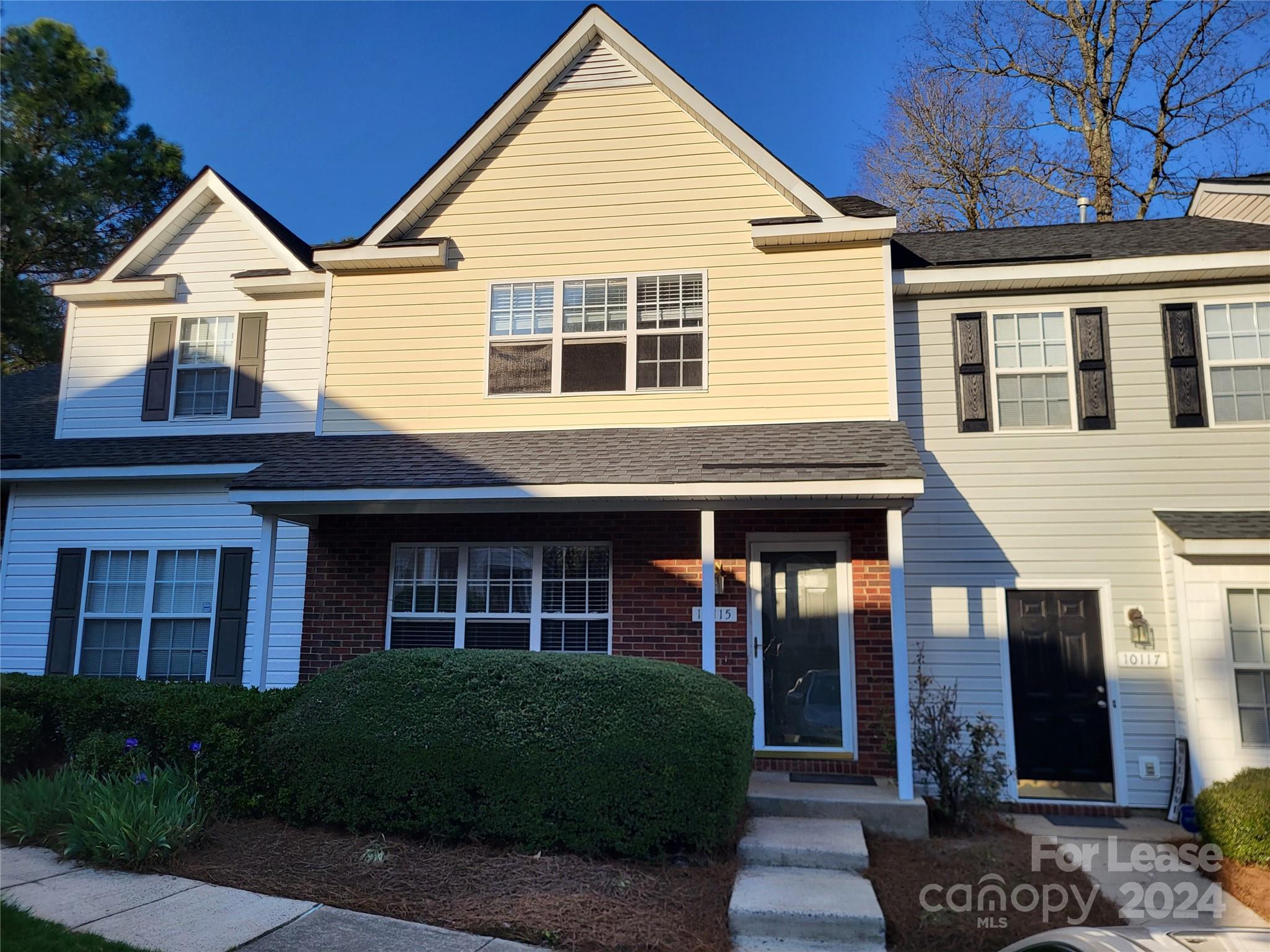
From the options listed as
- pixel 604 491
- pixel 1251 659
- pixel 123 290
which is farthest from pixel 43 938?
pixel 1251 659

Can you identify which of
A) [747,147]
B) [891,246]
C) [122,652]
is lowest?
[122,652]

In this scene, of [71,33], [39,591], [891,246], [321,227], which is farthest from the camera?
[321,227]

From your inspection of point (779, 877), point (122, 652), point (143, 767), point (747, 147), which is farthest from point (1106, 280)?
point (122, 652)

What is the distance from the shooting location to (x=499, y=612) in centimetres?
948

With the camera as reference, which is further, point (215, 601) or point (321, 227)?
point (321, 227)

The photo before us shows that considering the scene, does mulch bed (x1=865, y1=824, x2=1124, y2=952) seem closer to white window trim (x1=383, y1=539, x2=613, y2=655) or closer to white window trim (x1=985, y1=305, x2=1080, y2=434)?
white window trim (x1=383, y1=539, x2=613, y2=655)

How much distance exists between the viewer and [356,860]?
19.9ft

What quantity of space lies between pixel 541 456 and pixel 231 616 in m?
4.34

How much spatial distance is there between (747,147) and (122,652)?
9297mm

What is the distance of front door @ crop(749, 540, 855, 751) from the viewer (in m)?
8.71

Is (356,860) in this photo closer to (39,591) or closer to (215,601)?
(215,601)

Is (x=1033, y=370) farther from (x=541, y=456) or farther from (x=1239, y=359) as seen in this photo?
(x=541, y=456)

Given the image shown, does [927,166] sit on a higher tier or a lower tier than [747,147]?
higher

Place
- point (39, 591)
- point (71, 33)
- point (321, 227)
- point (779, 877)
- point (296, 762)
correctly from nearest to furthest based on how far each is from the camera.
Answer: point (779, 877), point (296, 762), point (39, 591), point (71, 33), point (321, 227)
